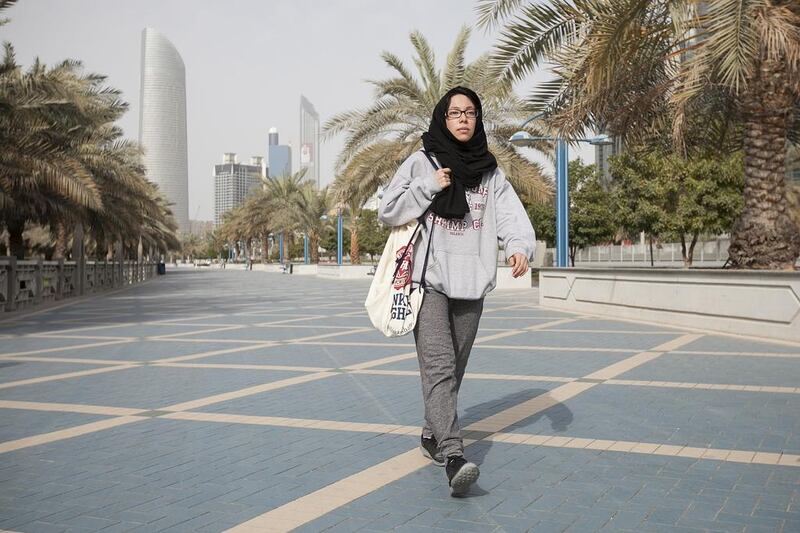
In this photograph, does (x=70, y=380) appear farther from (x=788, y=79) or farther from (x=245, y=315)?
(x=788, y=79)

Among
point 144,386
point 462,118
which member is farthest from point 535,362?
point 462,118

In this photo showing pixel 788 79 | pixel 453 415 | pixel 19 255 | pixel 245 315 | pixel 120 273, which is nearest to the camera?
pixel 453 415

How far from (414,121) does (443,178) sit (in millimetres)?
20014

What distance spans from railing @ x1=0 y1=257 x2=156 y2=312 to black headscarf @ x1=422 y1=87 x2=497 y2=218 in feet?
50.1

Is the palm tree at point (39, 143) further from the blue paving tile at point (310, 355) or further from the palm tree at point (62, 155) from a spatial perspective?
the blue paving tile at point (310, 355)

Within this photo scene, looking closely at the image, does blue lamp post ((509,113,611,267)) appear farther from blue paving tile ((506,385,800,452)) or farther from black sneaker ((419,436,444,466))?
black sneaker ((419,436,444,466))

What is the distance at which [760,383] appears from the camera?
667cm

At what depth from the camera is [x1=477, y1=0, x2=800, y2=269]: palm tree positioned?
9502 millimetres

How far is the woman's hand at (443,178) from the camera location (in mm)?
3713

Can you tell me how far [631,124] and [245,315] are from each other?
8.40 metres

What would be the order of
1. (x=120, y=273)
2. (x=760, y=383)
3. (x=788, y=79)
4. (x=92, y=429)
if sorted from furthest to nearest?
(x=120, y=273), (x=788, y=79), (x=760, y=383), (x=92, y=429)

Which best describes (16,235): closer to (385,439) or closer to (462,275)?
(385,439)

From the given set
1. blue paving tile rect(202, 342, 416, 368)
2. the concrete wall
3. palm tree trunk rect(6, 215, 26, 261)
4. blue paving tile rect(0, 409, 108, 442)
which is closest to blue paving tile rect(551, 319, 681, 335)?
the concrete wall

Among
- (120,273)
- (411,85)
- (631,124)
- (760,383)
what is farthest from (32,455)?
(120,273)
